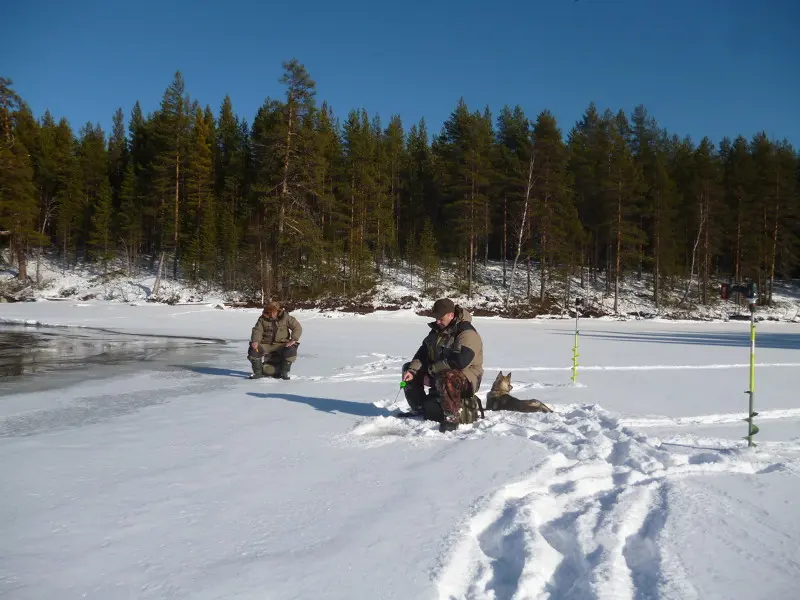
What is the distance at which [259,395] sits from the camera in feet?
25.8

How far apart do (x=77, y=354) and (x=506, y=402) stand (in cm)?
1073

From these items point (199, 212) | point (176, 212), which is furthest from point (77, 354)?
point (199, 212)

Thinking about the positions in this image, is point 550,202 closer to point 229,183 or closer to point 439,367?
point 229,183

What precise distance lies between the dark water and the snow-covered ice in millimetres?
1759

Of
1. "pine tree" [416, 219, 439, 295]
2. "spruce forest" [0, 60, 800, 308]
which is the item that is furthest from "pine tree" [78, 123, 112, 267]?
"pine tree" [416, 219, 439, 295]

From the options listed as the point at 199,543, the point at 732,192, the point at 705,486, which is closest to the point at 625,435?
the point at 705,486

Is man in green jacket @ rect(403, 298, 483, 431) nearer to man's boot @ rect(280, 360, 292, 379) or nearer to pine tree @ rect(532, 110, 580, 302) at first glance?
man's boot @ rect(280, 360, 292, 379)

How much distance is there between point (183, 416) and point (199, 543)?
3.68m

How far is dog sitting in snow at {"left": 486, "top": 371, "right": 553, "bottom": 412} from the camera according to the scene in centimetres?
664

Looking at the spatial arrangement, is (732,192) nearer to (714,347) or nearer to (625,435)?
(714,347)

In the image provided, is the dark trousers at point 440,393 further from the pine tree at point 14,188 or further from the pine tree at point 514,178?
the pine tree at point 14,188

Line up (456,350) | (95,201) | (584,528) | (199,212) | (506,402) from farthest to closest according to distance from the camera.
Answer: (95,201) → (199,212) → (506,402) → (456,350) → (584,528)

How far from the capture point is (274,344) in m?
9.51

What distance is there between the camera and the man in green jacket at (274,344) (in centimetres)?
928
